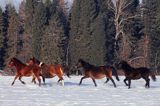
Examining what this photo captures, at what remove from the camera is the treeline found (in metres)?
64.4

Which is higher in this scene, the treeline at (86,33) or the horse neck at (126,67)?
the horse neck at (126,67)

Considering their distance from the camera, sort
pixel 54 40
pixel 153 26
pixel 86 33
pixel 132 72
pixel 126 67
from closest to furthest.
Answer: pixel 132 72 → pixel 126 67 → pixel 153 26 → pixel 54 40 → pixel 86 33

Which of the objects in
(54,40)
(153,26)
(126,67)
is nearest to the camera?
(126,67)

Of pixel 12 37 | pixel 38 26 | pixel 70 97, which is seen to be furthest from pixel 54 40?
pixel 70 97

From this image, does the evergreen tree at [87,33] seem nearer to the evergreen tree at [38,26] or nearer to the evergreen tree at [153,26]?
the evergreen tree at [38,26]

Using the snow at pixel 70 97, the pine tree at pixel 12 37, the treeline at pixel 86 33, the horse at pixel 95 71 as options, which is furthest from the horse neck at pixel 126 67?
the pine tree at pixel 12 37

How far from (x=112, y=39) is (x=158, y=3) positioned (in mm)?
8295

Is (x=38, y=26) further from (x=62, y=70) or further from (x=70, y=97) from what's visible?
(x=70, y=97)

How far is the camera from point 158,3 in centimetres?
6850

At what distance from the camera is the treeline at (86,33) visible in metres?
64.4

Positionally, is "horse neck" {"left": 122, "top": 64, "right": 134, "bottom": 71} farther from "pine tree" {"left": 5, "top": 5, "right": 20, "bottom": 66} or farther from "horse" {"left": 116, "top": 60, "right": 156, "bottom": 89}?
"pine tree" {"left": 5, "top": 5, "right": 20, "bottom": 66}

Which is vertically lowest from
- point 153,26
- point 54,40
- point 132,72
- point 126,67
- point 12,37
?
point 54,40

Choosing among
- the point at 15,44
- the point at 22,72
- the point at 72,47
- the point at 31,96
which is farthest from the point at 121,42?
the point at 31,96

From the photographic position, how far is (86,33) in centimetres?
6888
